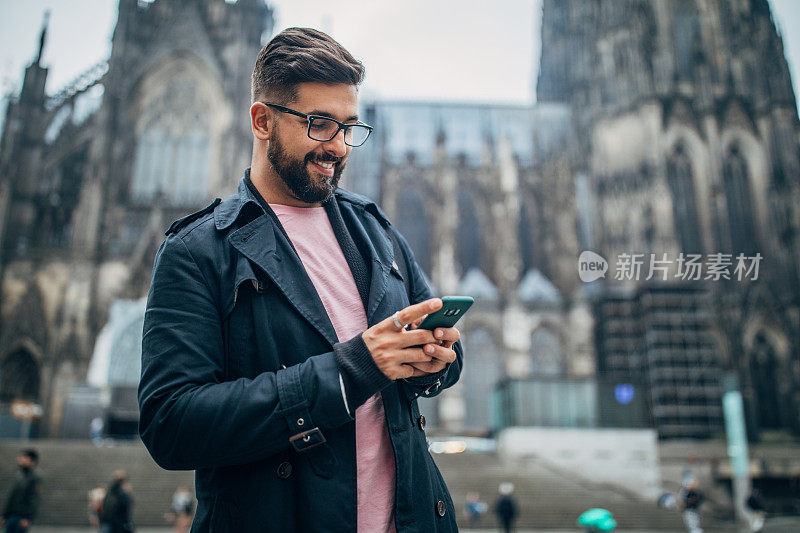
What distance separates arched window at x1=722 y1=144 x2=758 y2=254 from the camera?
23.8 m

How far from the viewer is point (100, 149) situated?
2397 cm

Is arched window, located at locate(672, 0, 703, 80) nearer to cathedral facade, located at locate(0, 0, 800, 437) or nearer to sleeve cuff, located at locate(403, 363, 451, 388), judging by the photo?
cathedral facade, located at locate(0, 0, 800, 437)

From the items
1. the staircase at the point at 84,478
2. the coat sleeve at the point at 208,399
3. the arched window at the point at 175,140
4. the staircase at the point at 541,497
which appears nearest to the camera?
the coat sleeve at the point at 208,399

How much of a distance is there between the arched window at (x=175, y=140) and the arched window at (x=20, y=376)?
6.69 meters

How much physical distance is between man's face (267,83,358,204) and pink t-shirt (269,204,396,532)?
0.24 feet

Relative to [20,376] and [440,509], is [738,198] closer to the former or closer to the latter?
[20,376]

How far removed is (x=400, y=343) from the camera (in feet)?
3.74

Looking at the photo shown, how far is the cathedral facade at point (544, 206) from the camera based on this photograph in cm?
2205

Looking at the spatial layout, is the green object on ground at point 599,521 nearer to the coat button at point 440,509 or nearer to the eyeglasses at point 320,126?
the coat button at point 440,509

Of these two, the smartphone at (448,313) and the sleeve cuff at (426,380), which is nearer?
the smartphone at (448,313)

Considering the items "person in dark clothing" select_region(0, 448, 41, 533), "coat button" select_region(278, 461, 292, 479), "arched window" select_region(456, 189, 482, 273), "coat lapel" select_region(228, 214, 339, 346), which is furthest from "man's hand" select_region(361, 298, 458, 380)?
"arched window" select_region(456, 189, 482, 273)

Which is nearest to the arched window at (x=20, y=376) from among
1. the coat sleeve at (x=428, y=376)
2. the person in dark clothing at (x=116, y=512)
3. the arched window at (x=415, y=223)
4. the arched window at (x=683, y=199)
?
the arched window at (x=415, y=223)

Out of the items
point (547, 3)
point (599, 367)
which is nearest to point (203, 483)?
point (599, 367)

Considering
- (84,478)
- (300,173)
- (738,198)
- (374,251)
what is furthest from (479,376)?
(300,173)
